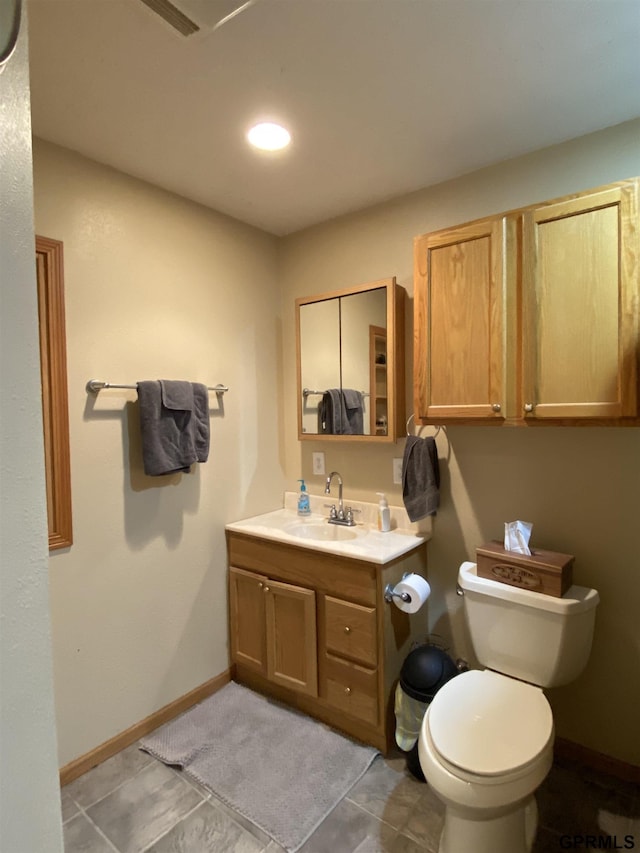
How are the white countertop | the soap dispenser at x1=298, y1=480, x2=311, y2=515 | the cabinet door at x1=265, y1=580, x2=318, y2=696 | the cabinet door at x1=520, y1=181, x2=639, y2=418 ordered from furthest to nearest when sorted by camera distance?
the soap dispenser at x1=298, y1=480, x2=311, y2=515 < the cabinet door at x1=265, y1=580, x2=318, y2=696 < the white countertop < the cabinet door at x1=520, y1=181, x2=639, y2=418

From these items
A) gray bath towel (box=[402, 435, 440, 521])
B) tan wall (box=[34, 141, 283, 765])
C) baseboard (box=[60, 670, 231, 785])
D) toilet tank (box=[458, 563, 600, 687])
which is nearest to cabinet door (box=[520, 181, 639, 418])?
gray bath towel (box=[402, 435, 440, 521])

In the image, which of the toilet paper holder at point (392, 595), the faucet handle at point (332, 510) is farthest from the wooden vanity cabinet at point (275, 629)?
the faucet handle at point (332, 510)

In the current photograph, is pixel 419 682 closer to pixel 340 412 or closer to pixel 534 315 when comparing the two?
pixel 340 412

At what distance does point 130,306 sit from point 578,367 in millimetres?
1799

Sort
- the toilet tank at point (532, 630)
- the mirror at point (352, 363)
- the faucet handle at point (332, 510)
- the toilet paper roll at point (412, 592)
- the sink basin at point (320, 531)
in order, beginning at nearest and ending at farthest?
the toilet tank at point (532, 630), the toilet paper roll at point (412, 592), the mirror at point (352, 363), the sink basin at point (320, 531), the faucet handle at point (332, 510)

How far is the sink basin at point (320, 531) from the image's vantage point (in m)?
2.31

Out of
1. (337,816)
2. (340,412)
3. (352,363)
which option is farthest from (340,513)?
(337,816)

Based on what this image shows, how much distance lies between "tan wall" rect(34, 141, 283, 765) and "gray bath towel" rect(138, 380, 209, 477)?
0.11 m

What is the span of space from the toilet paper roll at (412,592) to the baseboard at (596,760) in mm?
810

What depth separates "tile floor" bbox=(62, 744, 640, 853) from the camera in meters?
1.49

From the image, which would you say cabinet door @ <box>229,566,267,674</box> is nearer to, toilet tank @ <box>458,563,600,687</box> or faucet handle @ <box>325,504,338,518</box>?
faucet handle @ <box>325,504,338,518</box>

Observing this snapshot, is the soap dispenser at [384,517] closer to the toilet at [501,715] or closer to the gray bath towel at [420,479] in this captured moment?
the gray bath towel at [420,479]

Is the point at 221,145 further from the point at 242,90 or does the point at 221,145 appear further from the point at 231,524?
the point at 231,524

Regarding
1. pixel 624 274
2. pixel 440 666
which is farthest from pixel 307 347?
pixel 440 666
